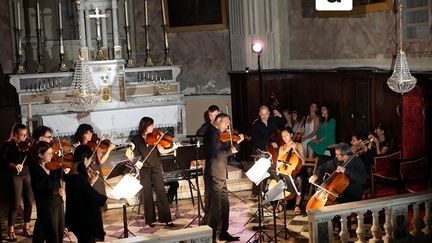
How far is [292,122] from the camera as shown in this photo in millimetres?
13234

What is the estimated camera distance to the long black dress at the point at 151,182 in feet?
33.8

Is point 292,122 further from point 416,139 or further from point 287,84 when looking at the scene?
point 416,139

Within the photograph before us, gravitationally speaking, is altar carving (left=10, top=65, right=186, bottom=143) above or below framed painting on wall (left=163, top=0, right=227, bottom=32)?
below

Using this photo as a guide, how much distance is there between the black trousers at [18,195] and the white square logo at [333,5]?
4893mm

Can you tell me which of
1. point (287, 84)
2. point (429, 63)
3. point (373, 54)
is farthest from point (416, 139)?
point (287, 84)

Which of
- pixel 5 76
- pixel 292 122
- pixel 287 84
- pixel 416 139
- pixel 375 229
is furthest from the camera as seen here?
pixel 5 76

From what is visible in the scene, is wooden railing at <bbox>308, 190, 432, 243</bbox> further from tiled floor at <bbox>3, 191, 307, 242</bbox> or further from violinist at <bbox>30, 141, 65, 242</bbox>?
violinist at <bbox>30, 141, 65, 242</bbox>

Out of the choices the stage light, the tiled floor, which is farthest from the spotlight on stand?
the tiled floor

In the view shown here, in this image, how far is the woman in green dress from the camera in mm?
12133

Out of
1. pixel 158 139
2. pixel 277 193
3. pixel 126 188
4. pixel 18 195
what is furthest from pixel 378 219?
pixel 18 195

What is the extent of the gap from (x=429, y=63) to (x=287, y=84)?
4.39 m

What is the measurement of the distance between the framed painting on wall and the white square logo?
559 centimetres

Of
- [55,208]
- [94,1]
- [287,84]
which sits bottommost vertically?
[55,208]

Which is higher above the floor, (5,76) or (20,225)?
(5,76)
